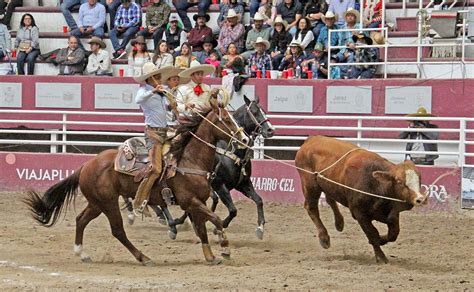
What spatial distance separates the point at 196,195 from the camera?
11336mm

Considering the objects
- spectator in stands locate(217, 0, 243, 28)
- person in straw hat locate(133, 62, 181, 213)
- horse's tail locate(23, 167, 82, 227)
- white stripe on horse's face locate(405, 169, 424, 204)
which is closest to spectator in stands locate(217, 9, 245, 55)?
spectator in stands locate(217, 0, 243, 28)

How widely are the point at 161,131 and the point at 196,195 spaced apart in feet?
2.90

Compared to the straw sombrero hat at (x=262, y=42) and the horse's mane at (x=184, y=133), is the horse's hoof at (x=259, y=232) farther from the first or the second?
the straw sombrero hat at (x=262, y=42)

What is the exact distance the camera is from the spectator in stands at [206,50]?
1952 cm

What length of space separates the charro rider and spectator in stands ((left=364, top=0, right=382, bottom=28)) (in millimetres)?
7524

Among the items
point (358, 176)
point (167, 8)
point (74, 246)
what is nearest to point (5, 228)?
point (74, 246)

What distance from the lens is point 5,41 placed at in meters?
21.3

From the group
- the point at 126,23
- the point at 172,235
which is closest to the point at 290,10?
the point at 126,23

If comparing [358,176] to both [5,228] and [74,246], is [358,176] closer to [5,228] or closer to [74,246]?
[74,246]

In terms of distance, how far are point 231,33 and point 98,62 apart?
251 cm

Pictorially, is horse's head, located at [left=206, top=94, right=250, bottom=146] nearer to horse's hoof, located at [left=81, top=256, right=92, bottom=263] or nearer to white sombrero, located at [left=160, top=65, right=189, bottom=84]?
white sombrero, located at [left=160, top=65, right=189, bottom=84]

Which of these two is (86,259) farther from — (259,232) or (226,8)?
(226,8)

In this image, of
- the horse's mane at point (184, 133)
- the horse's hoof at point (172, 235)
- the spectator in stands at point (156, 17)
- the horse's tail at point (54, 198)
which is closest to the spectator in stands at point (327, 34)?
the spectator in stands at point (156, 17)

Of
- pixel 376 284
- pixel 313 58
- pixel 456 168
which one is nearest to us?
pixel 376 284
